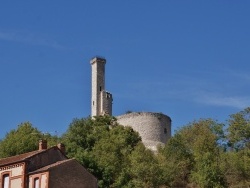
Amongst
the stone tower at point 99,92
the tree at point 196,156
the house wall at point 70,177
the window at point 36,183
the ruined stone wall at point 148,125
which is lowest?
the window at point 36,183

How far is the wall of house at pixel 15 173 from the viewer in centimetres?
5575

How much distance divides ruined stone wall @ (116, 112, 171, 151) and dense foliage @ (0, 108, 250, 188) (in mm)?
5330

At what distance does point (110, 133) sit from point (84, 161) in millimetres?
21221

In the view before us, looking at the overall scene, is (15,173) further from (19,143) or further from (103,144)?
(103,144)

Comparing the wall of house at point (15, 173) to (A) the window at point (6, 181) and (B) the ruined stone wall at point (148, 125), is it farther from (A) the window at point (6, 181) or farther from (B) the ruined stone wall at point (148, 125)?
(B) the ruined stone wall at point (148, 125)

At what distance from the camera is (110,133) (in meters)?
88.9

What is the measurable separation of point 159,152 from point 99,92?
31636 millimetres

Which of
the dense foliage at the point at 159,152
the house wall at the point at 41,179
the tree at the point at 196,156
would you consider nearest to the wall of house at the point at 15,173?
the house wall at the point at 41,179

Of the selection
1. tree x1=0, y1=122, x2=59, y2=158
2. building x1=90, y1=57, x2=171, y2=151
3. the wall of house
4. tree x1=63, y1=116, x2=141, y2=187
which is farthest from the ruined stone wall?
the wall of house

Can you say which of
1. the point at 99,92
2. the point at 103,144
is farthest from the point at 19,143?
the point at 99,92

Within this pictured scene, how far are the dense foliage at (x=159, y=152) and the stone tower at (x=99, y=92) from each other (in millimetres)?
19132

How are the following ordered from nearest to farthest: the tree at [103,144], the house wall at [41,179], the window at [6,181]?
the house wall at [41,179]
the window at [6,181]
the tree at [103,144]

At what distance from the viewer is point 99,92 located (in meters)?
115

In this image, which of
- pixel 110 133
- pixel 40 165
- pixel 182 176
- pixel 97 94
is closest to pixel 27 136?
pixel 110 133
